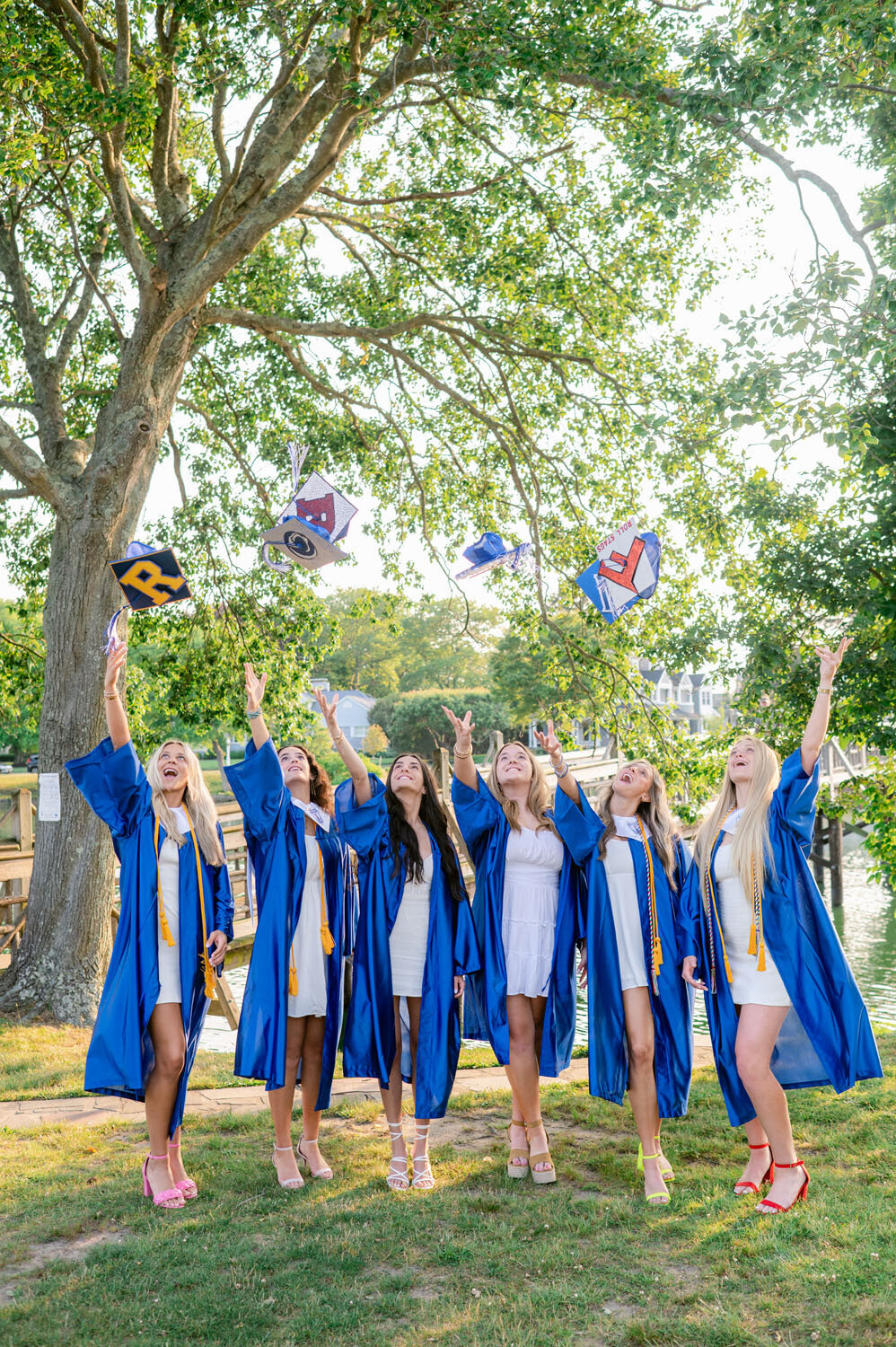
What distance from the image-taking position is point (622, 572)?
20.5 ft

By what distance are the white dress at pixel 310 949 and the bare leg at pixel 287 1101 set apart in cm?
8

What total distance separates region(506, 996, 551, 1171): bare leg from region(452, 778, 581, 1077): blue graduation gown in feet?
0.19

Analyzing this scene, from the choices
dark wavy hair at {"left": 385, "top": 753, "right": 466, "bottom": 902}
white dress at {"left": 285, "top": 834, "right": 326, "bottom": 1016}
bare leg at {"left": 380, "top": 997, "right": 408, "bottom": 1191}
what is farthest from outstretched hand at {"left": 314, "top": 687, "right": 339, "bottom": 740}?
bare leg at {"left": 380, "top": 997, "right": 408, "bottom": 1191}

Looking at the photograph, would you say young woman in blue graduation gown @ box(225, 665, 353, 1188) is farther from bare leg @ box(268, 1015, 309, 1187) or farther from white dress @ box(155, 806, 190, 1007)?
white dress @ box(155, 806, 190, 1007)

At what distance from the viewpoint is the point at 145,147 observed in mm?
8297

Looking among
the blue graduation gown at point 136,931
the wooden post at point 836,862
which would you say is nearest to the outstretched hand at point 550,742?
the blue graduation gown at point 136,931

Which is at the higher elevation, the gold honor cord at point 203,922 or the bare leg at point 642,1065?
the gold honor cord at point 203,922

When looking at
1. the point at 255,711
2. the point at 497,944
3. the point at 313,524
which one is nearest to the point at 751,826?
the point at 497,944

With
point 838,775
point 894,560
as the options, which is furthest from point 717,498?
point 838,775

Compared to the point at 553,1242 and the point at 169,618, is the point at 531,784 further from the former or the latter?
the point at 169,618

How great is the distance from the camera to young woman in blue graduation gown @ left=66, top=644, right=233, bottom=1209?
405 cm

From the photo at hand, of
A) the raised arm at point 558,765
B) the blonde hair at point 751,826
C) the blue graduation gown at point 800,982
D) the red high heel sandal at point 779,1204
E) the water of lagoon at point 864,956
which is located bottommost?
the water of lagoon at point 864,956

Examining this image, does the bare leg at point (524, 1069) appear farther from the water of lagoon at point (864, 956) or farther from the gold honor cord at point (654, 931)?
the water of lagoon at point (864, 956)

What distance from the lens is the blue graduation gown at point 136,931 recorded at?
13.2ft
